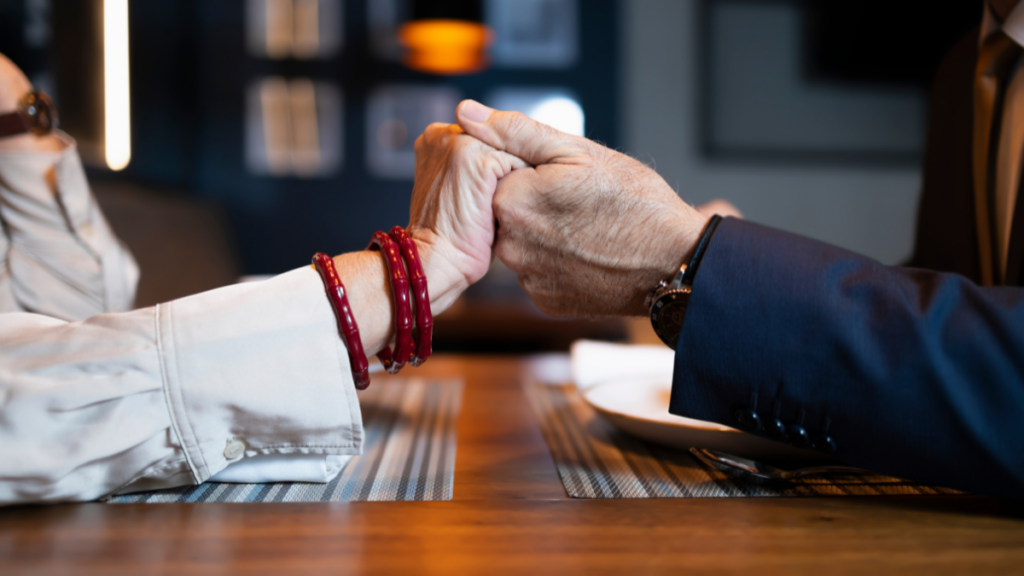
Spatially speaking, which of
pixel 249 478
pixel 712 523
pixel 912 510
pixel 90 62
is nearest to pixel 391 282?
pixel 249 478

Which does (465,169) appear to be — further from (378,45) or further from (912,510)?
(378,45)

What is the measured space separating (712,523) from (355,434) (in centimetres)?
26

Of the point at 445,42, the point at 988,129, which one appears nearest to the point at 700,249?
the point at 988,129

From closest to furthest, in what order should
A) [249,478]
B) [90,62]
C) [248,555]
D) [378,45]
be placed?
[248,555], [249,478], [90,62], [378,45]

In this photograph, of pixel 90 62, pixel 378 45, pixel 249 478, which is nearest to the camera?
pixel 249 478

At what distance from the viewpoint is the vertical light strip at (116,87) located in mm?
2078

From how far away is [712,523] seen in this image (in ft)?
1.31

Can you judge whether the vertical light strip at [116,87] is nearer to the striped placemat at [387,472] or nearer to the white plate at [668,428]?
the striped placemat at [387,472]

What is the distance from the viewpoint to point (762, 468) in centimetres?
49

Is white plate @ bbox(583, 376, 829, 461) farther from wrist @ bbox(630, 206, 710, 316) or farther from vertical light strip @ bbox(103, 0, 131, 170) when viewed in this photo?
vertical light strip @ bbox(103, 0, 131, 170)

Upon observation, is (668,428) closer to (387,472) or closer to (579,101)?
(387,472)

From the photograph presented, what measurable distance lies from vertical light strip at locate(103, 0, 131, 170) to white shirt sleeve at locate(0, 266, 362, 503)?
1971 mm

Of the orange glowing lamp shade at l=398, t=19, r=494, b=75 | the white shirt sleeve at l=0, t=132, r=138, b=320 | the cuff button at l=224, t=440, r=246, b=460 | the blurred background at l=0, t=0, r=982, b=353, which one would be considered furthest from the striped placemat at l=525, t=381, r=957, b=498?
the blurred background at l=0, t=0, r=982, b=353

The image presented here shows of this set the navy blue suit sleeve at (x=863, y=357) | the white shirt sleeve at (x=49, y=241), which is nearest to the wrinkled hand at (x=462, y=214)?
the navy blue suit sleeve at (x=863, y=357)
